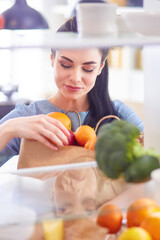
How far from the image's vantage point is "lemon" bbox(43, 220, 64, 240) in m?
0.75

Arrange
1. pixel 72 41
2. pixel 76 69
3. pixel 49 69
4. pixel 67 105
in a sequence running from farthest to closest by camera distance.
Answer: pixel 49 69
pixel 67 105
pixel 76 69
pixel 72 41

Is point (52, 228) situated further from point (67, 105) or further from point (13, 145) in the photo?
point (67, 105)

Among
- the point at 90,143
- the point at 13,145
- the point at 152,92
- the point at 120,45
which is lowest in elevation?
the point at 13,145

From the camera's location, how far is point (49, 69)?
4875 millimetres

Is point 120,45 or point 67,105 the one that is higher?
point 120,45

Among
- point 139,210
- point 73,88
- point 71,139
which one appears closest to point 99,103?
point 73,88

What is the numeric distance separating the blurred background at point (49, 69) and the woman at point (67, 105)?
A: 1.52m

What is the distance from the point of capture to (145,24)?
798 mm

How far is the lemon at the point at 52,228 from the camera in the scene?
2.45ft

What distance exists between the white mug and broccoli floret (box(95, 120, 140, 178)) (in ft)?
0.61

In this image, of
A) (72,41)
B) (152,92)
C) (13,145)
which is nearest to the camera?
(72,41)

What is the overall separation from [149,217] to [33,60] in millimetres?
4168

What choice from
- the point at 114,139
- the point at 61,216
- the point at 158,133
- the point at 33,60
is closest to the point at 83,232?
the point at 61,216

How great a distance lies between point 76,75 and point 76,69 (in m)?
0.03
